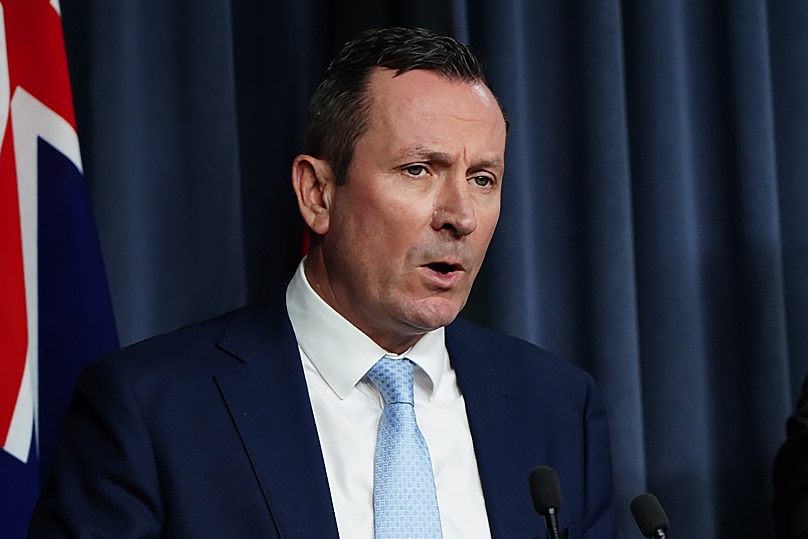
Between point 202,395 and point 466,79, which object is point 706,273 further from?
point 202,395

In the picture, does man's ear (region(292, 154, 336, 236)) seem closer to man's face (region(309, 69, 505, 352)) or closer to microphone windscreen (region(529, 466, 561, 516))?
man's face (region(309, 69, 505, 352))

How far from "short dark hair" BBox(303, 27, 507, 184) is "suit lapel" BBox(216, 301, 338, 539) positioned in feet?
0.88

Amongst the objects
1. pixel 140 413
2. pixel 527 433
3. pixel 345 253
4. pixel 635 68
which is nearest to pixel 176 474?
pixel 140 413

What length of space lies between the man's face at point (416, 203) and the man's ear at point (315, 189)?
0.02 metres

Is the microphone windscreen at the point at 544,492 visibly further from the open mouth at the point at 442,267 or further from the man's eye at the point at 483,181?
the man's eye at the point at 483,181

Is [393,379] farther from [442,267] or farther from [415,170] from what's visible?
[415,170]

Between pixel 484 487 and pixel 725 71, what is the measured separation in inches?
47.7

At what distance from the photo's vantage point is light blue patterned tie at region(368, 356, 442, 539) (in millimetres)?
1667

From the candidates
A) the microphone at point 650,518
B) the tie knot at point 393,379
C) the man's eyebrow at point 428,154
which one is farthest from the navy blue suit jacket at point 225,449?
the microphone at point 650,518

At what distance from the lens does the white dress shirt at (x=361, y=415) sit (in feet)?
5.63

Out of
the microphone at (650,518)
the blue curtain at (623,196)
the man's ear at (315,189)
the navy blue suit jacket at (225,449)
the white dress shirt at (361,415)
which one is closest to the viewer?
the microphone at (650,518)

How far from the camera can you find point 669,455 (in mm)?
2498

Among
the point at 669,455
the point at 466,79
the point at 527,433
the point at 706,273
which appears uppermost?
the point at 466,79

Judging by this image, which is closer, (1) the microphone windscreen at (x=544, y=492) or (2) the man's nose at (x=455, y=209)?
(1) the microphone windscreen at (x=544, y=492)
